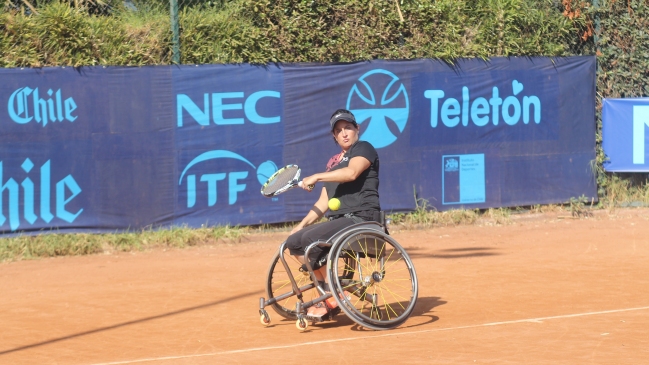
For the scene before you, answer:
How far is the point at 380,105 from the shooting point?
12133 mm

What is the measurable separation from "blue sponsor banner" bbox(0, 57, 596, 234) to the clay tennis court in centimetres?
71

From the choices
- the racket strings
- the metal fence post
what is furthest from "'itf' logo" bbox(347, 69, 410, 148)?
the racket strings

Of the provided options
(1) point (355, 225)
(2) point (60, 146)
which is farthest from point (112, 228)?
(1) point (355, 225)

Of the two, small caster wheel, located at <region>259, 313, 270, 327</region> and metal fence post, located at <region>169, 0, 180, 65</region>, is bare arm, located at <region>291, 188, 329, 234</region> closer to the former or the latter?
small caster wheel, located at <region>259, 313, 270, 327</region>

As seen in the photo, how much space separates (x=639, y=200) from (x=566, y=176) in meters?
1.17

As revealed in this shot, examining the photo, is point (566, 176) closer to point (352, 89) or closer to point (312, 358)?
point (352, 89)

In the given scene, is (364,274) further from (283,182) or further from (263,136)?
(263,136)

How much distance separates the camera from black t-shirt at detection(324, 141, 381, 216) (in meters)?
6.73

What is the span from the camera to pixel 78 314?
24.5 ft

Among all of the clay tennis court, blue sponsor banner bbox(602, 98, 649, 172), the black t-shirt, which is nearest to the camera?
the clay tennis court

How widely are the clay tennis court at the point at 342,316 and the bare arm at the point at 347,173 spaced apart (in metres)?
1.06

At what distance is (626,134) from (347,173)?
7.95 m

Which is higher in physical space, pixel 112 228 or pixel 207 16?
pixel 207 16

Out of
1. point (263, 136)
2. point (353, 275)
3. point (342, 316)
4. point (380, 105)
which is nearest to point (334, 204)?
point (353, 275)
